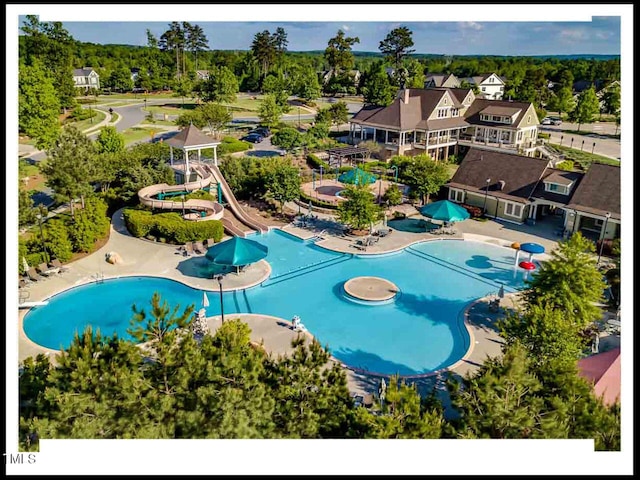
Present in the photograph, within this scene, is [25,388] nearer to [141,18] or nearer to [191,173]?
[141,18]

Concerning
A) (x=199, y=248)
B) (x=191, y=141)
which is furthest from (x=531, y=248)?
(x=191, y=141)

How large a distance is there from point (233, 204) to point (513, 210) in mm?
21171

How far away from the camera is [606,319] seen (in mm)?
24250

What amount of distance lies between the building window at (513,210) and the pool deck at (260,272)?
151cm

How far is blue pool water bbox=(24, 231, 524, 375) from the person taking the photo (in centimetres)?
2248

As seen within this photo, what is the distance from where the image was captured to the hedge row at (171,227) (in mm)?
31594

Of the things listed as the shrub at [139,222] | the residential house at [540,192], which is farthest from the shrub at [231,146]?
the residential house at [540,192]

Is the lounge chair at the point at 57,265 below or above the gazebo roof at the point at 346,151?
below

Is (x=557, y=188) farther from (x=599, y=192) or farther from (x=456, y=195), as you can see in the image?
(x=456, y=195)

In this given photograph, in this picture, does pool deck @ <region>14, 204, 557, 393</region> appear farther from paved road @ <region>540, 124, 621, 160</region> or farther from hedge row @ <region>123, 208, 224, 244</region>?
paved road @ <region>540, 124, 621, 160</region>

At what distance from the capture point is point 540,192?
36.7m

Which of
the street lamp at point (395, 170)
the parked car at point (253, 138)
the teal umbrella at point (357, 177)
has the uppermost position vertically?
the parked car at point (253, 138)

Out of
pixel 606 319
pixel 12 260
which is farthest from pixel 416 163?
pixel 12 260

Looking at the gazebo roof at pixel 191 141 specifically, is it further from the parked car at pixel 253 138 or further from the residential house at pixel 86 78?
the residential house at pixel 86 78
